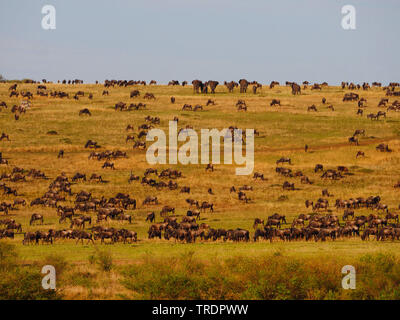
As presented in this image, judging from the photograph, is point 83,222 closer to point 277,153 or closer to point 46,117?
point 277,153

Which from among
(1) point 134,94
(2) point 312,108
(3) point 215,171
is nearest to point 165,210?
(3) point 215,171

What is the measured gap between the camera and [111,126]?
3782 inches

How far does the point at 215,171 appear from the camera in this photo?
69.9 meters

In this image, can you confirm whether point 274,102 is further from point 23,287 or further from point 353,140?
point 23,287

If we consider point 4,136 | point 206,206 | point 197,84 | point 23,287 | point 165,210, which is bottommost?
point 206,206

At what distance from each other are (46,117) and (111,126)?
1339 centimetres

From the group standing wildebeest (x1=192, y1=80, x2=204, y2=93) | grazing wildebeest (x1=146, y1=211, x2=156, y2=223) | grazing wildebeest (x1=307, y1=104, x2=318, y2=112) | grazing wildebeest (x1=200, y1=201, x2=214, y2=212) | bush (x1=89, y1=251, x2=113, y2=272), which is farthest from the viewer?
standing wildebeest (x1=192, y1=80, x2=204, y2=93)

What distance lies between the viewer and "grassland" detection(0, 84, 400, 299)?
30.3 metres

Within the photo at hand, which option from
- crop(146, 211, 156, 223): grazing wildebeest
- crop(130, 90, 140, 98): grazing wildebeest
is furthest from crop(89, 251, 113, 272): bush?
crop(130, 90, 140, 98): grazing wildebeest

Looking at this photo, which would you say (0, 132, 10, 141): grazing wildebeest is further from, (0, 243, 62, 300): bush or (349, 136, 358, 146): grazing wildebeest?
(0, 243, 62, 300): bush

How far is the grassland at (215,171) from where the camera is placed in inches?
1193

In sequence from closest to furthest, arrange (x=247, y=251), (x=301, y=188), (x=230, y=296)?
(x=230, y=296)
(x=247, y=251)
(x=301, y=188)
